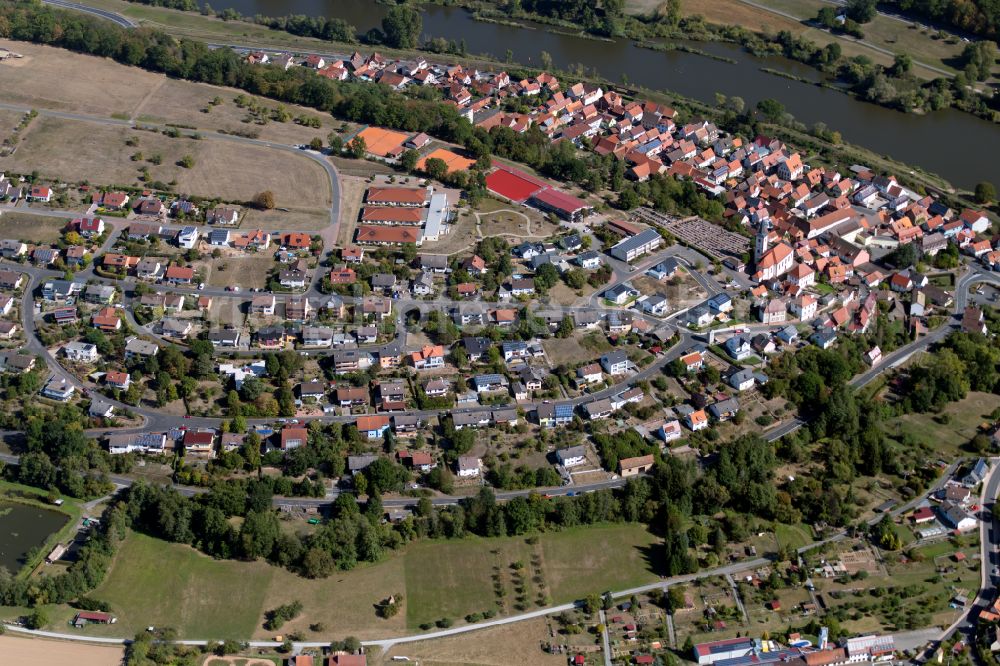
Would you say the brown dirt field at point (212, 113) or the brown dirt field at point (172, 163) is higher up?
the brown dirt field at point (212, 113)

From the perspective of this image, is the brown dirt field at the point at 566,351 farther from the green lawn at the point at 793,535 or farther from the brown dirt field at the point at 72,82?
the brown dirt field at the point at 72,82

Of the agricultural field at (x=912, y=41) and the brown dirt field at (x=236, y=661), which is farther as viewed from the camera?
the agricultural field at (x=912, y=41)

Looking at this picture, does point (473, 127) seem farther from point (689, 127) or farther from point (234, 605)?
point (234, 605)

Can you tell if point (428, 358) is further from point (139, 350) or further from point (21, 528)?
point (21, 528)

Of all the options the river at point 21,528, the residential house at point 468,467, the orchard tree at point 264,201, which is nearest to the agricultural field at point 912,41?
the orchard tree at point 264,201

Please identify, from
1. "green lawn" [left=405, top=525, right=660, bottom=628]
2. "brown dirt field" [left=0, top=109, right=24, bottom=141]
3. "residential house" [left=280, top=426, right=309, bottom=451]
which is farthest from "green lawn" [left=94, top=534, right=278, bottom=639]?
"brown dirt field" [left=0, top=109, right=24, bottom=141]

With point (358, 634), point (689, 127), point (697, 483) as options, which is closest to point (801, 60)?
point (689, 127)
